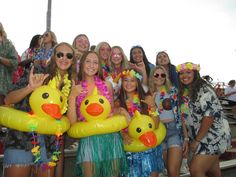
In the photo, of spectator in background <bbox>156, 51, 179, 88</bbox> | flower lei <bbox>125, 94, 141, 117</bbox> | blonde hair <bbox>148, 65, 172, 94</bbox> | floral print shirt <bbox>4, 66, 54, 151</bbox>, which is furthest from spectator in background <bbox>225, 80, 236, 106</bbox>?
floral print shirt <bbox>4, 66, 54, 151</bbox>

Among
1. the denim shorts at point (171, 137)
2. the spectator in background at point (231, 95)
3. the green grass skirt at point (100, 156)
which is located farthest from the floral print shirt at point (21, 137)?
the spectator in background at point (231, 95)

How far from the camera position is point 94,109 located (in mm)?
2719

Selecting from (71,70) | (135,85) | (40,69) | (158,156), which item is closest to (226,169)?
(158,156)

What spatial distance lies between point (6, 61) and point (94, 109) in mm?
1435

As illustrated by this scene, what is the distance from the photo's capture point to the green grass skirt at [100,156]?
9.08 feet

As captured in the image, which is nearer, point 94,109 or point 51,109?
point 51,109

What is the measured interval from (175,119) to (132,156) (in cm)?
83

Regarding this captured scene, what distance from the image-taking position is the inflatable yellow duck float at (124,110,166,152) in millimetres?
3057

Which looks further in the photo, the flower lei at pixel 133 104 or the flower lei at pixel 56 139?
the flower lei at pixel 133 104

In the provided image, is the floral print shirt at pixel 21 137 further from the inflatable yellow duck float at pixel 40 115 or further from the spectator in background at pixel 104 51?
the spectator in background at pixel 104 51

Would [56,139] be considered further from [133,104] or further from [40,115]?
[133,104]

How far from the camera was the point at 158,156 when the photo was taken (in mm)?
3322

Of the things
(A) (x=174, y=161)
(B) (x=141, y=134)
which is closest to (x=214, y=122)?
(A) (x=174, y=161)

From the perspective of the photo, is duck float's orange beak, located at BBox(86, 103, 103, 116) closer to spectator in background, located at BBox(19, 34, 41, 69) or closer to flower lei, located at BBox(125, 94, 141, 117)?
flower lei, located at BBox(125, 94, 141, 117)
